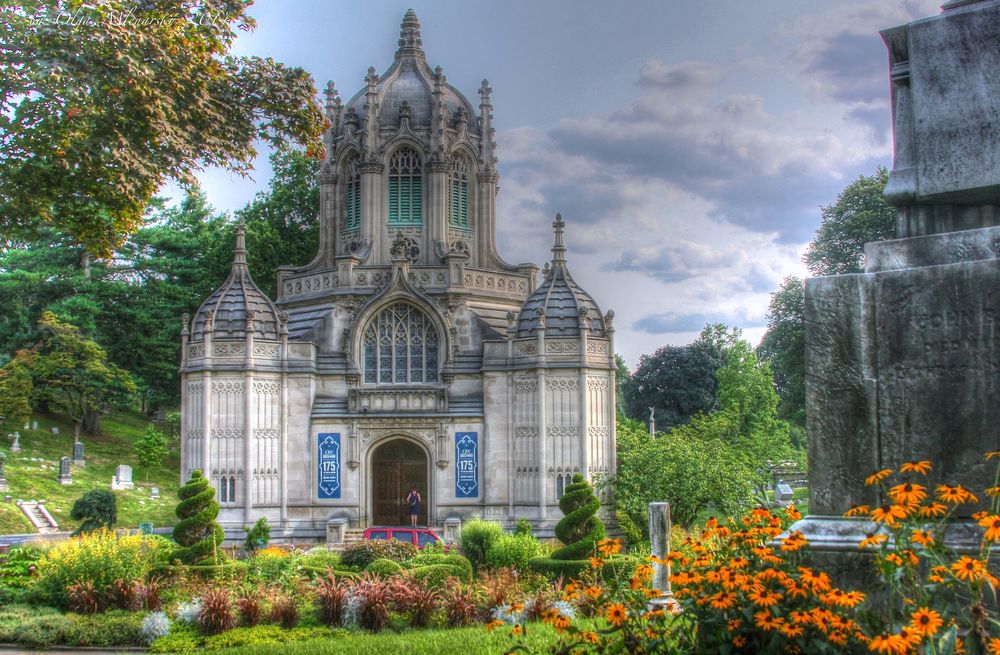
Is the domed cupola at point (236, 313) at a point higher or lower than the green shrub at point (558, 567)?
higher

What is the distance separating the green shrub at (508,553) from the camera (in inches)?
955

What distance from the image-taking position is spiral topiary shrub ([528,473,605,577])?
22.9m

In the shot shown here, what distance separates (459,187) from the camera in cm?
3922

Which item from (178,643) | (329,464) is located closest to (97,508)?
(329,464)

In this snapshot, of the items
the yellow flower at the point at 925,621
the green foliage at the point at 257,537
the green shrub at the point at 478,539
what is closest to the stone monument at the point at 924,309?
the yellow flower at the point at 925,621

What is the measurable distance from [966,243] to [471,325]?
93.5ft

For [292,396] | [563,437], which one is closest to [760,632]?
[563,437]

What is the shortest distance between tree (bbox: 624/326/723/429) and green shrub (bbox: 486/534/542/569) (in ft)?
139

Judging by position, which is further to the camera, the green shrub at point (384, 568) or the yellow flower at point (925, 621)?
the green shrub at point (384, 568)

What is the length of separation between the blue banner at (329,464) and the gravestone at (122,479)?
54.6 feet

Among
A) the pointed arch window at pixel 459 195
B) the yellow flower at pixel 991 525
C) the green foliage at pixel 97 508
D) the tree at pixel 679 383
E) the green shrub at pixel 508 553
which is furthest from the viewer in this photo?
the tree at pixel 679 383

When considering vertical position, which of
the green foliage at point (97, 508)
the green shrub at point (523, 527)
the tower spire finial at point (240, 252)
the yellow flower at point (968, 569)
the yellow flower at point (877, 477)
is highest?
the tower spire finial at point (240, 252)

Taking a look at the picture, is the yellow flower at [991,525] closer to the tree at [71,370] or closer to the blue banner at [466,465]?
the blue banner at [466,465]

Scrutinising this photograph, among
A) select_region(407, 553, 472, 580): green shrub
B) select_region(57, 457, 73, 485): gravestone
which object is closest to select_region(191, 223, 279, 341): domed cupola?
select_region(407, 553, 472, 580): green shrub
